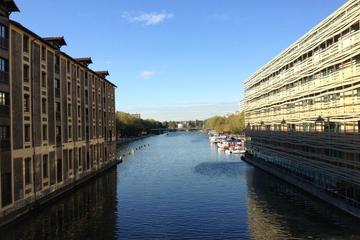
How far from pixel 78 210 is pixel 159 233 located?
1183 cm

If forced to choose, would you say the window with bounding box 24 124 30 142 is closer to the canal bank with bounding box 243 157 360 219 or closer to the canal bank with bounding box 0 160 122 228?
the canal bank with bounding box 0 160 122 228

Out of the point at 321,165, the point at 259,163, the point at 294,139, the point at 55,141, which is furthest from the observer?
the point at 259,163

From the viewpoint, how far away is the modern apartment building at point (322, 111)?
36594mm

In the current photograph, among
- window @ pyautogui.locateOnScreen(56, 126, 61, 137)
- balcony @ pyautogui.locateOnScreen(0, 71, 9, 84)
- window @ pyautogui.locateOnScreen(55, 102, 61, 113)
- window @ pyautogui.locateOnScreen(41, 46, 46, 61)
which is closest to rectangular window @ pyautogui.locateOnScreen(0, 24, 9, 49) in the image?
balcony @ pyautogui.locateOnScreen(0, 71, 9, 84)

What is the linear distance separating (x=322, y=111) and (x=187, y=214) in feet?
63.7

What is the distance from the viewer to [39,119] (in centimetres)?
4247

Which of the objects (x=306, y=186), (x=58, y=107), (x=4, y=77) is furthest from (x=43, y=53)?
(x=306, y=186)

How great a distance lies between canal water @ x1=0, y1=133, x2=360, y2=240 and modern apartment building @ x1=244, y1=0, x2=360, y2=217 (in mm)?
2831

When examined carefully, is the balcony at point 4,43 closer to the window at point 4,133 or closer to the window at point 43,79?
the window at point 4,133

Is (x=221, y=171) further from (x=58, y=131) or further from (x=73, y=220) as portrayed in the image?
(x=73, y=220)

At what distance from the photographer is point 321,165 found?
4422 cm

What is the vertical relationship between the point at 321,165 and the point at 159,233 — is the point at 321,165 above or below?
above

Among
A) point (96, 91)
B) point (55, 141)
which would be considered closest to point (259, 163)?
point (96, 91)

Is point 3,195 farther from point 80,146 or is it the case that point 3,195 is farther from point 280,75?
point 280,75
